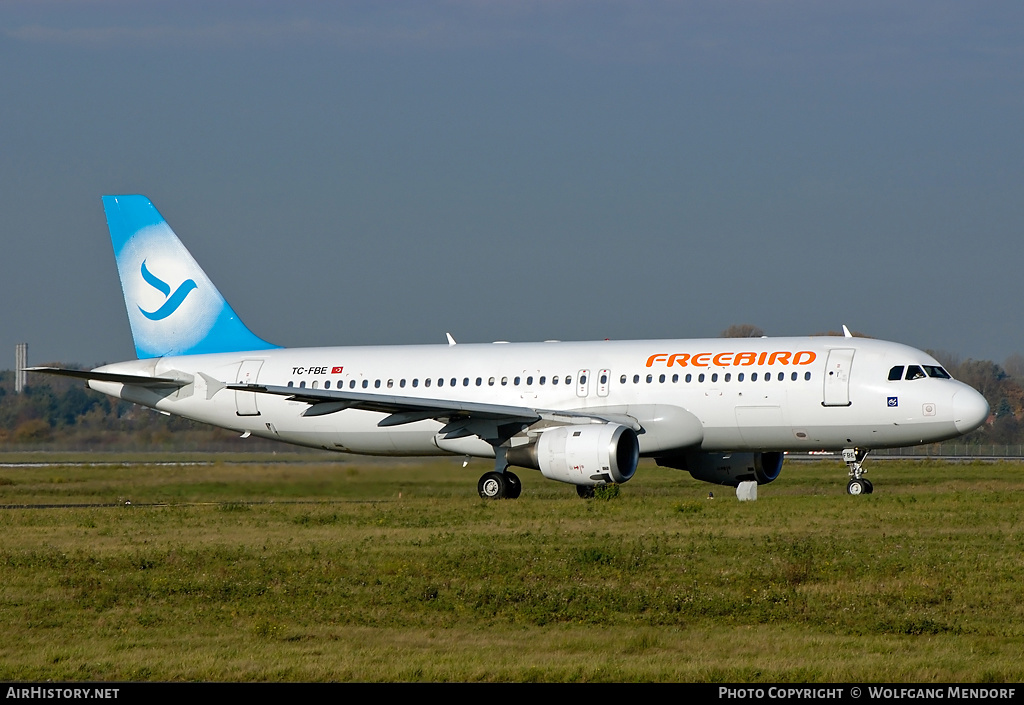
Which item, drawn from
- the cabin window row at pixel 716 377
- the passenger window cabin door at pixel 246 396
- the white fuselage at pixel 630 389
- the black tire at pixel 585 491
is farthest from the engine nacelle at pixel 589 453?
the passenger window cabin door at pixel 246 396

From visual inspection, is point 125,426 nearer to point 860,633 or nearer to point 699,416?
point 699,416

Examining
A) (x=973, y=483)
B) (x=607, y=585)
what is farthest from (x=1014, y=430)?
(x=607, y=585)

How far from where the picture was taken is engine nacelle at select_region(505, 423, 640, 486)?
94.3 ft

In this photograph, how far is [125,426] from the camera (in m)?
47.0

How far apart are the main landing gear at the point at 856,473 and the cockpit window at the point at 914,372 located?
86.9 inches

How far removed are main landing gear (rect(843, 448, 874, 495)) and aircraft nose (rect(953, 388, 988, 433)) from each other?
2399 mm

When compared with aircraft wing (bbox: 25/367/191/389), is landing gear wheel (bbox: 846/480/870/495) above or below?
below

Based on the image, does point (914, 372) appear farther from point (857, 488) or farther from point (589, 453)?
point (589, 453)

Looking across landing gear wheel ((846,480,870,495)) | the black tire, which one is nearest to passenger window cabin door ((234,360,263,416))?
the black tire

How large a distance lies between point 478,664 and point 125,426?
3710cm

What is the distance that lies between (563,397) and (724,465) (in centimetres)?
447

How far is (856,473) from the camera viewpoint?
101ft

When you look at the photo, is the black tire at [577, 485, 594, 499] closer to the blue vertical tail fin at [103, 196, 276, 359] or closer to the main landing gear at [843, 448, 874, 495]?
the main landing gear at [843, 448, 874, 495]
